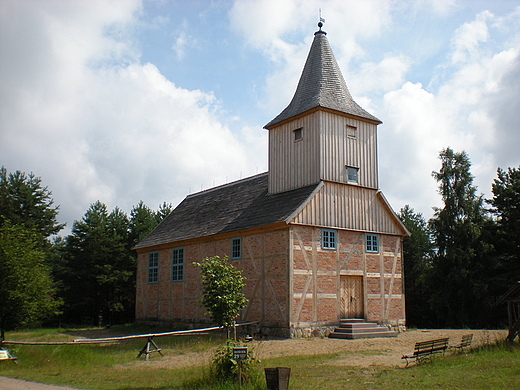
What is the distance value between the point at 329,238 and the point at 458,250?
16.2 m

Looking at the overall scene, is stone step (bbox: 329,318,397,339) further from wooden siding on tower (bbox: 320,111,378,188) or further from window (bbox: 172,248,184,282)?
window (bbox: 172,248,184,282)

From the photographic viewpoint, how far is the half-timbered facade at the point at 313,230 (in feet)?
71.0

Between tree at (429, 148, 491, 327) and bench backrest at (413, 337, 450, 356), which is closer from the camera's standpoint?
bench backrest at (413, 337, 450, 356)

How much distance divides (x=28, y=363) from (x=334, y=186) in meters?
14.0

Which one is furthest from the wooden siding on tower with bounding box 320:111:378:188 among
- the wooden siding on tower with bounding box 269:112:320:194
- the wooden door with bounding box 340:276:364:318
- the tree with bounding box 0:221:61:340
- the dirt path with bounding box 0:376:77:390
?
the dirt path with bounding box 0:376:77:390

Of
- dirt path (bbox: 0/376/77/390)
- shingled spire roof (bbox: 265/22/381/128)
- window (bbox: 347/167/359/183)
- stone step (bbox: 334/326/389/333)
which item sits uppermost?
shingled spire roof (bbox: 265/22/381/128)

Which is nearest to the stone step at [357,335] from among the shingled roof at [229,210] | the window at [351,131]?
the shingled roof at [229,210]

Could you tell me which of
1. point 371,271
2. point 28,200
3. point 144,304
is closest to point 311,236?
point 371,271

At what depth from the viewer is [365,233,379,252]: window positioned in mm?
24094

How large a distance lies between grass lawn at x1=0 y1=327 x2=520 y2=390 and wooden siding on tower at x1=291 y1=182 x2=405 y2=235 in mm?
7238

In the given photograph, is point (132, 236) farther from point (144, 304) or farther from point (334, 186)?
point (334, 186)

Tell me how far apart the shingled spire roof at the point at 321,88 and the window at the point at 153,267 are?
1113 centimetres

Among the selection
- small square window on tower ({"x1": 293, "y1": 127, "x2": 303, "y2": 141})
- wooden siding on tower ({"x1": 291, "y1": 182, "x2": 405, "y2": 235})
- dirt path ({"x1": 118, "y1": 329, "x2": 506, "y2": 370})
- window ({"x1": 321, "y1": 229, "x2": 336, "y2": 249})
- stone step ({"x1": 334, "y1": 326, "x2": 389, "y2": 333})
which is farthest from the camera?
small square window on tower ({"x1": 293, "y1": 127, "x2": 303, "y2": 141})

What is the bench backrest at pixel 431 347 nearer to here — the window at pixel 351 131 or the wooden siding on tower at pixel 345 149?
the wooden siding on tower at pixel 345 149
